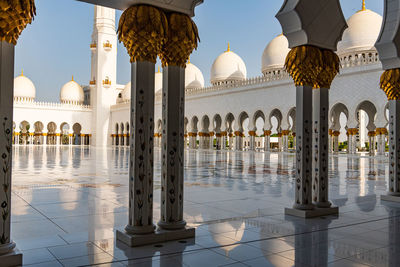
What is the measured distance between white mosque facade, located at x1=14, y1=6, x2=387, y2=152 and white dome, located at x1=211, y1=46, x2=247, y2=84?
64mm

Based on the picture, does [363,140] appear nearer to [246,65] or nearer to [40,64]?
[246,65]

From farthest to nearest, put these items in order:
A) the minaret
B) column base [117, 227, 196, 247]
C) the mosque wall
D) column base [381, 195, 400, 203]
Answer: the mosque wall → the minaret → column base [381, 195, 400, 203] → column base [117, 227, 196, 247]

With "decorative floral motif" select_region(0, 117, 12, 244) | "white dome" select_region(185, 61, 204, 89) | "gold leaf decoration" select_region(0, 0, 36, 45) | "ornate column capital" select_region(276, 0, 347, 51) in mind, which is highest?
"white dome" select_region(185, 61, 204, 89)

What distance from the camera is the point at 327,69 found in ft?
10.9

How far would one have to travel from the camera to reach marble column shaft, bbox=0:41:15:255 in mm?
1837

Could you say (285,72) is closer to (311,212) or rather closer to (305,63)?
(305,63)

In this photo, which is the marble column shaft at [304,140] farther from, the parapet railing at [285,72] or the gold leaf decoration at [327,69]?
the parapet railing at [285,72]

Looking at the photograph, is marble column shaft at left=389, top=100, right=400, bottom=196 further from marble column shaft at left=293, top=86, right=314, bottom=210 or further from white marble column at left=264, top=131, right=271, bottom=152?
white marble column at left=264, top=131, right=271, bottom=152

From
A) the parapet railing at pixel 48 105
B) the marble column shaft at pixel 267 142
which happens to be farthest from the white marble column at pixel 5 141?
the parapet railing at pixel 48 105

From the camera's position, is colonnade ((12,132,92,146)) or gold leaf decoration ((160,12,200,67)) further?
colonnade ((12,132,92,146))

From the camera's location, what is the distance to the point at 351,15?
18.3 meters

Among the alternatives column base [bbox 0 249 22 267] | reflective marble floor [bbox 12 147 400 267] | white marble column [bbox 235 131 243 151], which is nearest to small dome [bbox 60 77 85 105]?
white marble column [bbox 235 131 243 151]

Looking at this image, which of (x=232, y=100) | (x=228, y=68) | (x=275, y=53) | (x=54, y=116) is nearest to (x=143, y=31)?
(x=232, y=100)

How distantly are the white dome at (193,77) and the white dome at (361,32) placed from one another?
1097cm
